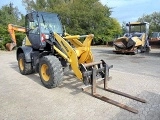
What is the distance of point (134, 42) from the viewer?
1405cm

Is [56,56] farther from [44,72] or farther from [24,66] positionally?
[24,66]

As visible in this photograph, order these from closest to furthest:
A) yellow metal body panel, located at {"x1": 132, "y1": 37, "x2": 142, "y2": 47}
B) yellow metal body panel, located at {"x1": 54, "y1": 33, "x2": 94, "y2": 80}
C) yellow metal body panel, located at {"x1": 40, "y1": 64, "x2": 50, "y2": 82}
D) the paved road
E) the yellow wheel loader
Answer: the paved road → yellow metal body panel, located at {"x1": 54, "y1": 33, "x2": 94, "y2": 80} → yellow metal body panel, located at {"x1": 40, "y1": 64, "x2": 50, "y2": 82} → yellow metal body panel, located at {"x1": 132, "y1": 37, "x2": 142, "y2": 47} → the yellow wheel loader

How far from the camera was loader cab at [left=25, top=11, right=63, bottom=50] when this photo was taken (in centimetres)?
674

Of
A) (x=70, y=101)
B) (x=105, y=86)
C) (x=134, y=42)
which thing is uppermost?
(x=134, y=42)

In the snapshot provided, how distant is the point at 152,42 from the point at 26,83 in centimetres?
1690

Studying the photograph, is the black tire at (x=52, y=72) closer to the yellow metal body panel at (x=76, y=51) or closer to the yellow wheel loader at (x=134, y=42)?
the yellow metal body panel at (x=76, y=51)

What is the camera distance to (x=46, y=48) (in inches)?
271

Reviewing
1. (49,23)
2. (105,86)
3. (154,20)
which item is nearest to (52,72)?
(105,86)

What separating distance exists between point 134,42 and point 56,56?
891cm

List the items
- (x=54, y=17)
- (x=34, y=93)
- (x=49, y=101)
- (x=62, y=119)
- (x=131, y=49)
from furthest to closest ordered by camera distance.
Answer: (x=131, y=49)
(x=54, y=17)
(x=34, y=93)
(x=49, y=101)
(x=62, y=119)

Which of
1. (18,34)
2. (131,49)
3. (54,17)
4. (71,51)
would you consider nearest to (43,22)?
(54,17)

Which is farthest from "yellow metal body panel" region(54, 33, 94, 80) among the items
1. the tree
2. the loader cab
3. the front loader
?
the tree

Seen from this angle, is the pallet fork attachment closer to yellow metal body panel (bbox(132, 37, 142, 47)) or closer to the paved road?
the paved road

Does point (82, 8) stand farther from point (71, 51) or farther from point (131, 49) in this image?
point (71, 51)
